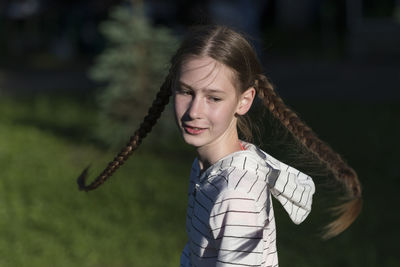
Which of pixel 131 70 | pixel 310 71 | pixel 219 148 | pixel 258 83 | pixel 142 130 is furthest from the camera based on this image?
pixel 310 71

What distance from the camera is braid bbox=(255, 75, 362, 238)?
6.01 ft

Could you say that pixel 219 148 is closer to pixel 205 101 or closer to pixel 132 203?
pixel 205 101

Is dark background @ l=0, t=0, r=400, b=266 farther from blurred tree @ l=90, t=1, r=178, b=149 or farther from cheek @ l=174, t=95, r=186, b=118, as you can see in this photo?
blurred tree @ l=90, t=1, r=178, b=149

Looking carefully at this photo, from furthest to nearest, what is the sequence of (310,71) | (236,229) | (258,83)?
(310,71) < (258,83) < (236,229)

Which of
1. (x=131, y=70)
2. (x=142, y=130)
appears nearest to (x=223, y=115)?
(x=142, y=130)

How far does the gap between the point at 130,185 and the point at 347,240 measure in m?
2.36

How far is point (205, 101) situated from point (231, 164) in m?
0.21

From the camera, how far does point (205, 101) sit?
→ 6.48 ft

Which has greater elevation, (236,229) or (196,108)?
(196,108)

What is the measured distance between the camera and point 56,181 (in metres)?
6.84

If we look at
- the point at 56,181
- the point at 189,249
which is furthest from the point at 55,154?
the point at 189,249

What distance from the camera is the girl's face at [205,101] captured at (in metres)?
1.95

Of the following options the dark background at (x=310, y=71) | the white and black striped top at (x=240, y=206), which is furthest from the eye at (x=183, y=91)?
the dark background at (x=310, y=71)

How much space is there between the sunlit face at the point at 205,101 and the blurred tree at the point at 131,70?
561 centimetres
